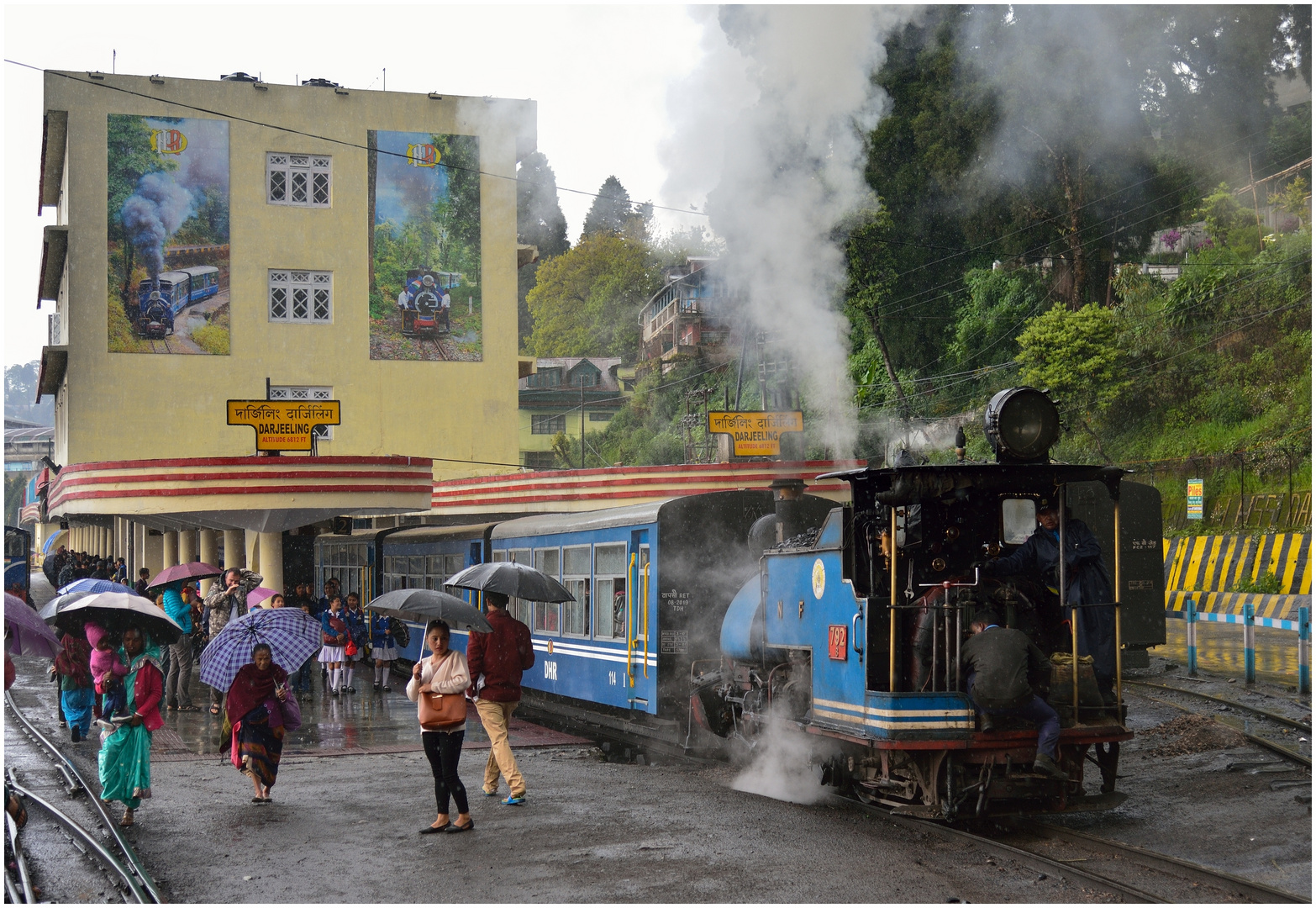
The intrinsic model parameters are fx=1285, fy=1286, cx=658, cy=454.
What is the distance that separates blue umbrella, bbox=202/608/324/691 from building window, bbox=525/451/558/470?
192 ft

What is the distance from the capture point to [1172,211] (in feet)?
116

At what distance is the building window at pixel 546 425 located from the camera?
6938cm

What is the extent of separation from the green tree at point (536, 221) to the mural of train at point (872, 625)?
2633 inches

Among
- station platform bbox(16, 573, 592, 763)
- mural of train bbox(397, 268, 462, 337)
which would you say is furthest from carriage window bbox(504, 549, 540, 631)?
mural of train bbox(397, 268, 462, 337)

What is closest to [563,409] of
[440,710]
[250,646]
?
[250,646]

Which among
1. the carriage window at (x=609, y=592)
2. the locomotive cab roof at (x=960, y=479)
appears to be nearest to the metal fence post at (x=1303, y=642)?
the locomotive cab roof at (x=960, y=479)

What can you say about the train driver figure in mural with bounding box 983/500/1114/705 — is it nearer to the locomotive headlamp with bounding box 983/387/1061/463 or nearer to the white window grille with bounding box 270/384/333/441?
the locomotive headlamp with bounding box 983/387/1061/463

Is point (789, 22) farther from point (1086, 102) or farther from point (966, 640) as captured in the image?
point (1086, 102)

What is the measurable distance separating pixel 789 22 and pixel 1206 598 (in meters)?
13.7

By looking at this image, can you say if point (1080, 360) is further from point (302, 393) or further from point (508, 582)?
point (508, 582)

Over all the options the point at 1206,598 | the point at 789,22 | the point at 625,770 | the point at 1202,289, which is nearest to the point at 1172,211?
the point at 1202,289

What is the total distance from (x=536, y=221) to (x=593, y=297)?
20.5m

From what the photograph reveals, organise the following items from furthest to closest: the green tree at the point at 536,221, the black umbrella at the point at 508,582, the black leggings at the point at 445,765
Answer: the green tree at the point at 536,221
the black umbrella at the point at 508,582
the black leggings at the point at 445,765

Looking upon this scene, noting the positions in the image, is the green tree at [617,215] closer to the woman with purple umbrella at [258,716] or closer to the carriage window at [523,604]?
the carriage window at [523,604]
